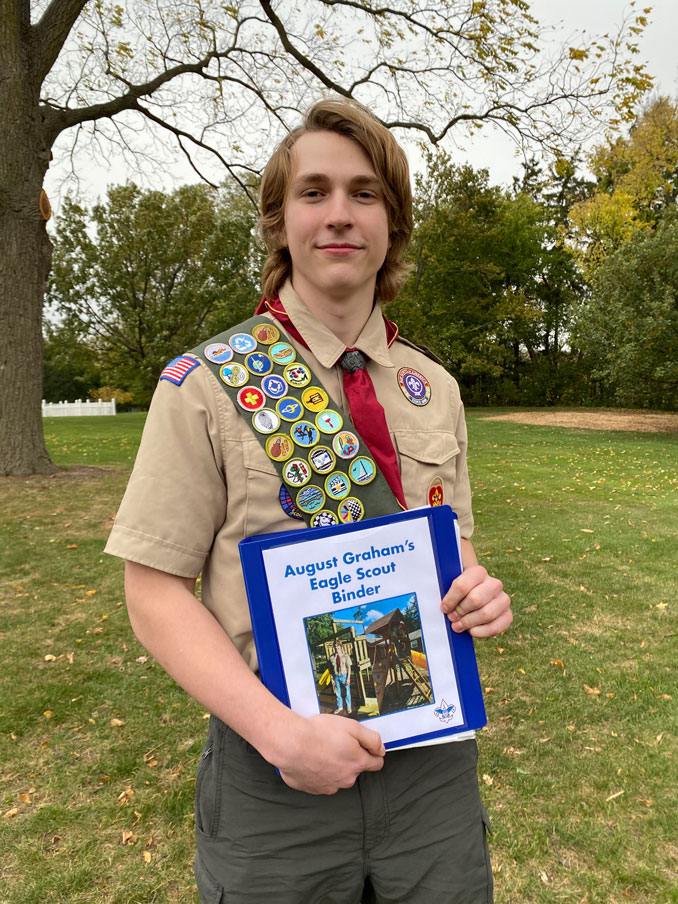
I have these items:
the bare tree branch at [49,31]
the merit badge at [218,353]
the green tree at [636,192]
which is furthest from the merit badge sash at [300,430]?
the green tree at [636,192]

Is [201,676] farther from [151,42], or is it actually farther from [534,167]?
[534,167]

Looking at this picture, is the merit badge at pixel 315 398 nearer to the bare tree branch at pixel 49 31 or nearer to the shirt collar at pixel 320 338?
the shirt collar at pixel 320 338

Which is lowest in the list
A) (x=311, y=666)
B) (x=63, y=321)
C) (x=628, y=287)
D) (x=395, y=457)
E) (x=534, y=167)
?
(x=311, y=666)

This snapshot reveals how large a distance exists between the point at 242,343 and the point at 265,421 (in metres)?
0.20

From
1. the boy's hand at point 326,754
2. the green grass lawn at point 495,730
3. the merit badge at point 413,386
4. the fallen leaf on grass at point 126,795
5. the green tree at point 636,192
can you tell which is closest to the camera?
the boy's hand at point 326,754

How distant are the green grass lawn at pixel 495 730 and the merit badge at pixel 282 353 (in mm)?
2389

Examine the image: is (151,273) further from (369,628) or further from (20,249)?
(369,628)

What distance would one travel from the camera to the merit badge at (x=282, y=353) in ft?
4.44

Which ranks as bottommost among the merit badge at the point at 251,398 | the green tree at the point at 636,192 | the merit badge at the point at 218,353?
the merit badge at the point at 251,398

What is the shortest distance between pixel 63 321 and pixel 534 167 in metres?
30.6

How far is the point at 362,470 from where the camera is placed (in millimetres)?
1319

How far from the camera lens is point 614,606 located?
5.38m

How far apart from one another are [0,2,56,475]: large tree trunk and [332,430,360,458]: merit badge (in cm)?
903

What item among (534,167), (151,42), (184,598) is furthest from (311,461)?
(534,167)
